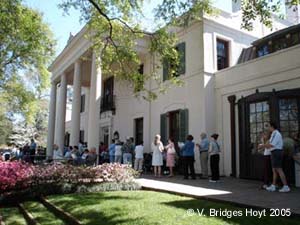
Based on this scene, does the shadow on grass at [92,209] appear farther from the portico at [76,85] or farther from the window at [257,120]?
the portico at [76,85]

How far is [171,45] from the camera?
1229 centimetres

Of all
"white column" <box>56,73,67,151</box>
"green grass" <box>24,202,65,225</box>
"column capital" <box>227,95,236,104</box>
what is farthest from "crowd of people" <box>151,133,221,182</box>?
"white column" <box>56,73,67,151</box>

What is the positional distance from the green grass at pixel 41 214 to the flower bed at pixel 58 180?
2.56 feet

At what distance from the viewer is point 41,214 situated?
25.1 ft

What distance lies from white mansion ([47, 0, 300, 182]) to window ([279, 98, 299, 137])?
0.02 m

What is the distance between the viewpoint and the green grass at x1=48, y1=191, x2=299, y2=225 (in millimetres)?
5453

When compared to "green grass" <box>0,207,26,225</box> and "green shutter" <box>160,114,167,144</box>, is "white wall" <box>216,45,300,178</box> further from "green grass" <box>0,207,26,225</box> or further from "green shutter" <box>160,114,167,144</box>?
"green grass" <box>0,207,26,225</box>

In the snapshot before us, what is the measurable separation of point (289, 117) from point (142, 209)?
6.65 metres

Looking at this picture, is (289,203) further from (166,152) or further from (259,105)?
(166,152)

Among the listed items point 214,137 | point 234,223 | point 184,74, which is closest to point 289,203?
point 234,223

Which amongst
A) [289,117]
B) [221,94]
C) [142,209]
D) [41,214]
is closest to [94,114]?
[221,94]

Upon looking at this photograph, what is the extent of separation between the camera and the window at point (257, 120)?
11547 millimetres

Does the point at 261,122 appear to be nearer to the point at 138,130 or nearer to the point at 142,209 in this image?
the point at 142,209

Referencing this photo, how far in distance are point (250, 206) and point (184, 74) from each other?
33.4 feet
